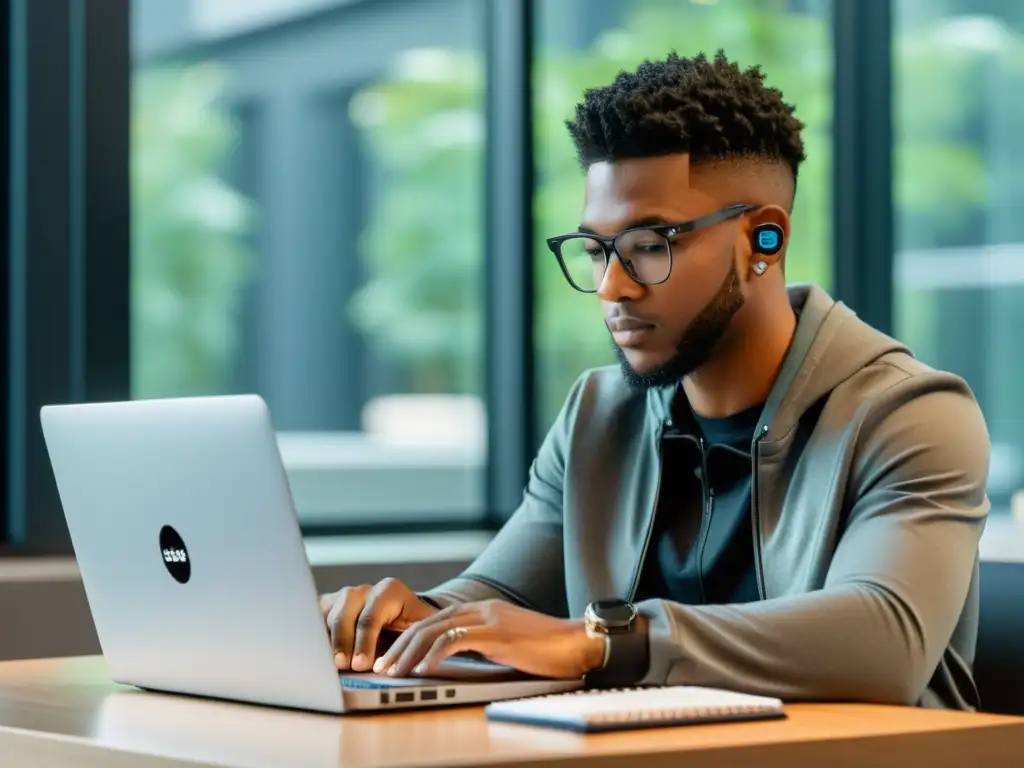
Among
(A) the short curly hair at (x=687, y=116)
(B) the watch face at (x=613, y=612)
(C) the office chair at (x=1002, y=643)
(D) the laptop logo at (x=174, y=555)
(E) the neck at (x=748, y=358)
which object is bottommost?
(C) the office chair at (x=1002, y=643)

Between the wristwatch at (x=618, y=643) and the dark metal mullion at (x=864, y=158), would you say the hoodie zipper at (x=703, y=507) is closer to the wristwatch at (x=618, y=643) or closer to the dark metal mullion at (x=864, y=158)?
the wristwatch at (x=618, y=643)

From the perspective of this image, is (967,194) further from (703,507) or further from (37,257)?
(703,507)

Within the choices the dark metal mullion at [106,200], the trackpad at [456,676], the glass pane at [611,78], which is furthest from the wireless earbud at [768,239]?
the glass pane at [611,78]

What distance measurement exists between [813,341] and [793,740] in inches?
31.8

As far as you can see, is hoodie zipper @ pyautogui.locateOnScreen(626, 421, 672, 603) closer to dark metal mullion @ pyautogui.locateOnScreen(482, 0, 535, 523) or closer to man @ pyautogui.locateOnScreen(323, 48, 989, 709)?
man @ pyautogui.locateOnScreen(323, 48, 989, 709)

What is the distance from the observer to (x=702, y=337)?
6.70 ft

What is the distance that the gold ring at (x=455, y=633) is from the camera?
1504mm

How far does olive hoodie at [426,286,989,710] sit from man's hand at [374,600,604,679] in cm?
7

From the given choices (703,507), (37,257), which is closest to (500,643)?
(703,507)

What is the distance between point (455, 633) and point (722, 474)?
666 mm

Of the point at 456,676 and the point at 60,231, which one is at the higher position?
the point at 60,231

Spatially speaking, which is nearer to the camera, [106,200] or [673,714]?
[673,714]

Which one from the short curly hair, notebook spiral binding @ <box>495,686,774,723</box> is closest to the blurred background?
the short curly hair

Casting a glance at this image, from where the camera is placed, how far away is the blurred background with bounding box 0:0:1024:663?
3396mm
